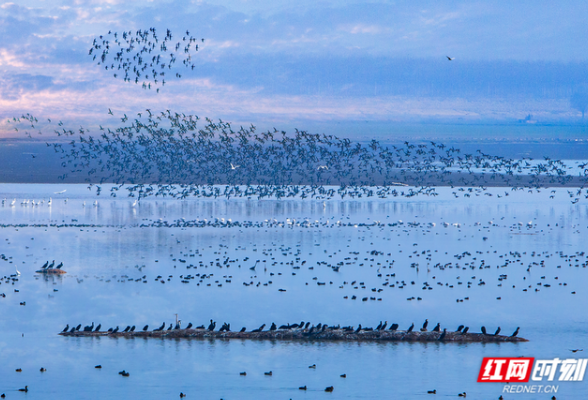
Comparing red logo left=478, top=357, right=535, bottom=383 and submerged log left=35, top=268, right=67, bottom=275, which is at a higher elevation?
submerged log left=35, top=268, right=67, bottom=275

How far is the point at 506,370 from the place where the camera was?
87.9 ft

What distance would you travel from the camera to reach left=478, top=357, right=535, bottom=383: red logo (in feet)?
84.8

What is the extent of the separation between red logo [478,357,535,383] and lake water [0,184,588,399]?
704 millimetres

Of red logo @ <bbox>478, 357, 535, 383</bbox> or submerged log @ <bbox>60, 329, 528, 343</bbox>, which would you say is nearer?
red logo @ <bbox>478, 357, 535, 383</bbox>

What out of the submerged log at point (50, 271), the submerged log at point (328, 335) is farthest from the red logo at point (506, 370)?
the submerged log at point (50, 271)

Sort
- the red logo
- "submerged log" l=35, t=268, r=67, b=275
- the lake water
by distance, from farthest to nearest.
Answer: "submerged log" l=35, t=268, r=67, b=275
the lake water
the red logo

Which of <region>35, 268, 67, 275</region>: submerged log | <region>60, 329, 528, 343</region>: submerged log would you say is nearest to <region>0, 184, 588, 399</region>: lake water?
<region>60, 329, 528, 343</region>: submerged log

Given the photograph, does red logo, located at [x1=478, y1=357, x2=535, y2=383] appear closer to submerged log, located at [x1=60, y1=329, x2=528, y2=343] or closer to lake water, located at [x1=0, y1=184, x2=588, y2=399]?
lake water, located at [x1=0, y1=184, x2=588, y2=399]

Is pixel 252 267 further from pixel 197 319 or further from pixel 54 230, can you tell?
pixel 54 230

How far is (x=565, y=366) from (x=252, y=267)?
26547mm

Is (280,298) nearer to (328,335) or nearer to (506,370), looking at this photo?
(328,335)

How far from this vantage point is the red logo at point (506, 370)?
84.8ft

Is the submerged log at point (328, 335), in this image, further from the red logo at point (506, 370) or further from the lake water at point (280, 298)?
the red logo at point (506, 370)

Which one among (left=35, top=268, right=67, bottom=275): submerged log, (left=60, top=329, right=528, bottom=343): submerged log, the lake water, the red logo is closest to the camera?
the red logo
